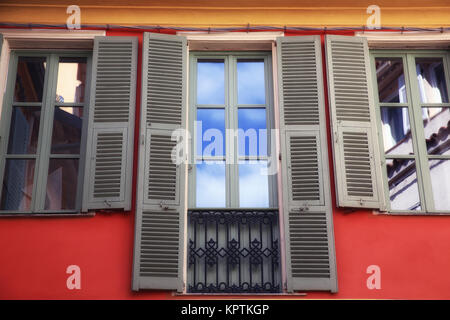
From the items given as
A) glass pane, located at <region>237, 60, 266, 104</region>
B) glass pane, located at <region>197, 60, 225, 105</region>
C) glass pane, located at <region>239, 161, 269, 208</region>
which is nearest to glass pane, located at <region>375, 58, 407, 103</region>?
glass pane, located at <region>237, 60, 266, 104</region>

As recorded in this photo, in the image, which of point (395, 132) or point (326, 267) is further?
point (395, 132)

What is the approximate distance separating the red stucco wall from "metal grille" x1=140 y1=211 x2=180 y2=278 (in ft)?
0.48

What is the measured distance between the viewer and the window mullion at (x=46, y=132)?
6.79m

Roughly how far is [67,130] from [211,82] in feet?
4.87

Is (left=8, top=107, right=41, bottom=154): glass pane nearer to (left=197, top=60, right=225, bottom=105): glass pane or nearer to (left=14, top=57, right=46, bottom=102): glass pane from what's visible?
(left=14, top=57, right=46, bottom=102): glass pane

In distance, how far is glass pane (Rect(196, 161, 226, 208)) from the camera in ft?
22.4

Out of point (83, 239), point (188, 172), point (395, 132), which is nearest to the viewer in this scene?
point (83, 239)

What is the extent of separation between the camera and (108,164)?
6715 millimetres

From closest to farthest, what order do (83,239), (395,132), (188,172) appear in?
(83,239)
(188,172)
(395,132)

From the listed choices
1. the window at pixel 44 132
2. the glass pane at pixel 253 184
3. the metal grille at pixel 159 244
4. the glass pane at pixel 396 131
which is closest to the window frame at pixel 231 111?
the glass pane at pixel 253 184

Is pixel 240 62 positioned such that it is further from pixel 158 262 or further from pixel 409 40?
pixel 158 262
